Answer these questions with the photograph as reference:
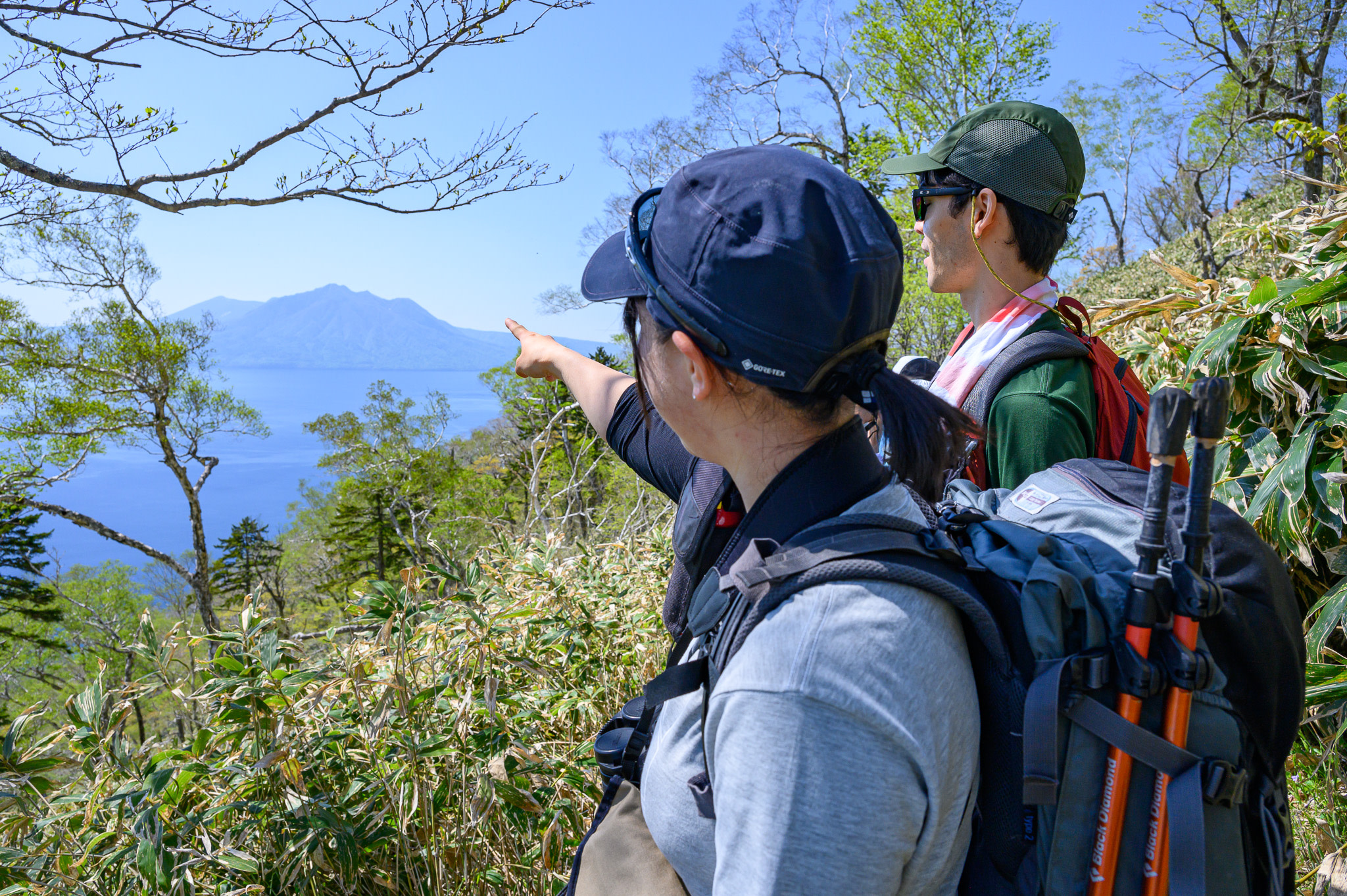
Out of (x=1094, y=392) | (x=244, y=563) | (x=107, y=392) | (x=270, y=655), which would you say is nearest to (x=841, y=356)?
(x=1094, y=392)

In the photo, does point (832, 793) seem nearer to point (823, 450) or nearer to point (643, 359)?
point (823, 450)

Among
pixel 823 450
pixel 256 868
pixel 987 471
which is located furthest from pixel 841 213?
pixel 256 868

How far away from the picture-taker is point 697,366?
966 millimetres

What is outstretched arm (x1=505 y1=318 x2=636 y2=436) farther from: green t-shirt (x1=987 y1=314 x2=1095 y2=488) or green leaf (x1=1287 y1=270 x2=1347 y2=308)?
green leaf (x1=1287 y1=270 x2=1347 y2=308)

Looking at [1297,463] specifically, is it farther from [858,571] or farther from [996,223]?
[858,571]

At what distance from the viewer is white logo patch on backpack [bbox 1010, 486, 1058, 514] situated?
40.6 inches

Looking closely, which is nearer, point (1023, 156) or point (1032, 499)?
point (1032, 499)

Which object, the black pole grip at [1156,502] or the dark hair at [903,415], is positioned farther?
the dark hair at [903,415]

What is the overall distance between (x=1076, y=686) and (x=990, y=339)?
1208 millimetres

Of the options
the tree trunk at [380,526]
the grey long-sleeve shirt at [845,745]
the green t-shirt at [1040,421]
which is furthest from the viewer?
A: the tree trunk at [380,526]

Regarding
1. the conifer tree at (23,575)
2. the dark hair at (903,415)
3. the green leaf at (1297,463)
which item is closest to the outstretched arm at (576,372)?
the dark hair at (903,415)

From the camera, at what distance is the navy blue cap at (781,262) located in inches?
34.8

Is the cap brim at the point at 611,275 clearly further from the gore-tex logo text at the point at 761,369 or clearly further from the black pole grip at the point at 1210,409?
the black pole grip at the point at 1210,409

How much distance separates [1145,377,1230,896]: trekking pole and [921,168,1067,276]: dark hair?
46.8 inches
